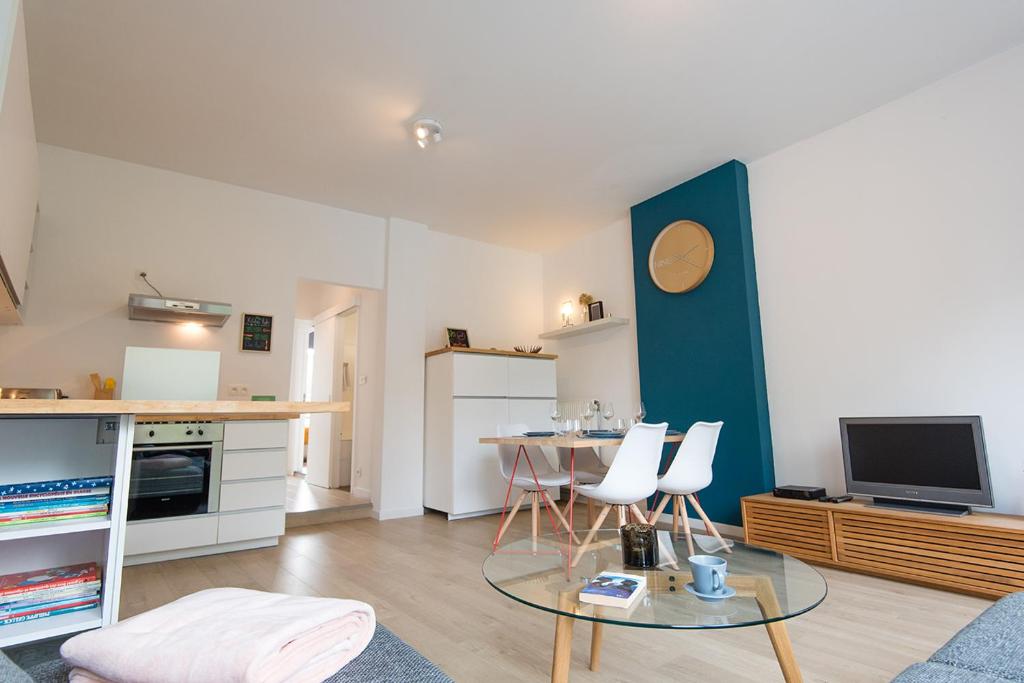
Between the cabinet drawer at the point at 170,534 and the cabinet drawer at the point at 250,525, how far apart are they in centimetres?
6

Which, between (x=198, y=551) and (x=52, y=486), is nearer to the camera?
(x=52, y=486)

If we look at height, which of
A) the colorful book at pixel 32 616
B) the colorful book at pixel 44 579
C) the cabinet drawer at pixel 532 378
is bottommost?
the colorful book at pixel 32 616

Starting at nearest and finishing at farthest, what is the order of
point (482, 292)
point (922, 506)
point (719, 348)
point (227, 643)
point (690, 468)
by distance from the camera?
point (227, 643) → point (922, 506) → point (690, 468) → point (719, 348) → point (482, 292)

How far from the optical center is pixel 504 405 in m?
4.96

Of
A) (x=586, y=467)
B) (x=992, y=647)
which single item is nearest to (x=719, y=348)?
(x=586, y=467)

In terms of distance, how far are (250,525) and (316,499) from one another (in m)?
1.71

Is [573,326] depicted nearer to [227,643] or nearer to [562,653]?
[562,653]

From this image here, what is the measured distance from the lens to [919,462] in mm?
2857

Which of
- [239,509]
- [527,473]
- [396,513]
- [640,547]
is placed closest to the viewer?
[640,547]

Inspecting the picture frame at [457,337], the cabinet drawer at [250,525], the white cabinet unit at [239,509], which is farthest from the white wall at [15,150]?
the picture frame at [457,337]

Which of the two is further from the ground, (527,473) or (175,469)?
(175,469)

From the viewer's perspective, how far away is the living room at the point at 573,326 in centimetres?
198

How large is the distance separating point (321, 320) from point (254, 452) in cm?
357

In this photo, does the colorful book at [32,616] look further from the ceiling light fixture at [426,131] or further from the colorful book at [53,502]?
the ceiling light fixture at [426,131]
